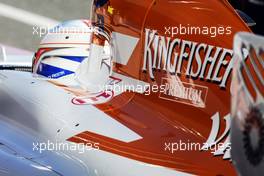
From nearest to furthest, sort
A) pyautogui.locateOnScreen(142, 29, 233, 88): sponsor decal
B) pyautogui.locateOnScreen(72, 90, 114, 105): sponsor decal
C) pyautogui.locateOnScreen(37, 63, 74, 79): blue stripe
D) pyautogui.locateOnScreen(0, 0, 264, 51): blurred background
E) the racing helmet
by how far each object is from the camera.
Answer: pyautogui.locateOnScreen(142, 29, 233, 88): sponsor decal, pyautogui.locateOnScreen(72, 90, 114, 105): sponsor decal, the racing helmet, pyautogui.locateOnScreen(37, 63, 74, 79): blue stripe, pyautogui.locateOnScreen(0, 0, 264, 51): blurred background

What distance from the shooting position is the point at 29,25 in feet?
20.9

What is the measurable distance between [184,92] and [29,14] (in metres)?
4.36

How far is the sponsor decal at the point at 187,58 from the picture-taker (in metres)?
2.29

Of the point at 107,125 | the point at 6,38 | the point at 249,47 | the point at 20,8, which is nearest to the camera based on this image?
the point at 249,47

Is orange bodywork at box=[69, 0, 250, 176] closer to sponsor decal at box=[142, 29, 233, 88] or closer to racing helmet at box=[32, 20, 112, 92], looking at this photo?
sponsor decal at box=[142, 29, 233, 88]

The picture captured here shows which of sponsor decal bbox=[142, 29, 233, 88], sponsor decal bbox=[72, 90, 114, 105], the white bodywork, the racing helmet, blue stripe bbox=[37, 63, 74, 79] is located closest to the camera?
sponsor decal bbox=[142, 29, 233, 88]

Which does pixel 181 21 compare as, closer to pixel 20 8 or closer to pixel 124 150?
pixel 124 150

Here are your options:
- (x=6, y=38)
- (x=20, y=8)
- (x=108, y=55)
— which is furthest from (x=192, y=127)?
(x=20, y=8)

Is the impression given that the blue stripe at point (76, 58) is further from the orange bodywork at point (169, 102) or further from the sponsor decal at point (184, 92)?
the sponsor decal at point (184, 92)

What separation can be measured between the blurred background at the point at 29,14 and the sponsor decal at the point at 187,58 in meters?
3.64

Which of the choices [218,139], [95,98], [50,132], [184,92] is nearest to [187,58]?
[184,92]

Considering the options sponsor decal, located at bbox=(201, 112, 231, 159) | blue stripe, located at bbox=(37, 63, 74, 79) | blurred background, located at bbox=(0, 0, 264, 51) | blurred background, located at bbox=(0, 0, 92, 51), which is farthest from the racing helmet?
blurred background, located at bbox=(0, 0, 92, 51)

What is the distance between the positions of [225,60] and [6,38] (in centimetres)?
409

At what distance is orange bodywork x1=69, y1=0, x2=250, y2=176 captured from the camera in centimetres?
234
